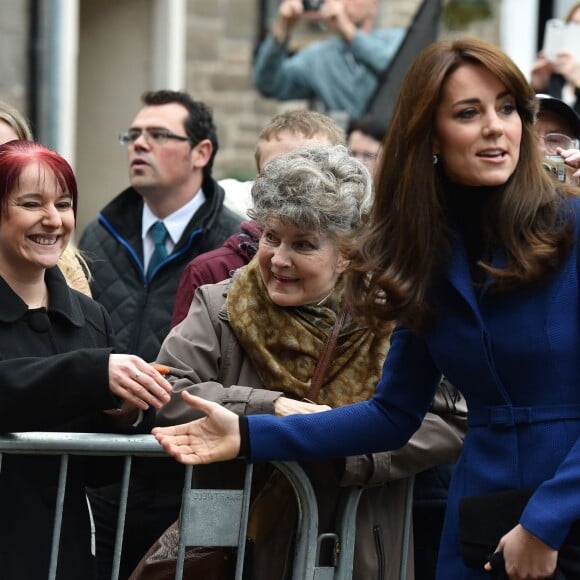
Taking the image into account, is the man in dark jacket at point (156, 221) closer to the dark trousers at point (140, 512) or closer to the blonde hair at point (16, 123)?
the blonde hair at point (16, 123)

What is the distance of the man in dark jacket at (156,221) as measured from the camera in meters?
5.90

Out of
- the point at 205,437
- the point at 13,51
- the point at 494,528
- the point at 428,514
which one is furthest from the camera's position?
the point at 13,51

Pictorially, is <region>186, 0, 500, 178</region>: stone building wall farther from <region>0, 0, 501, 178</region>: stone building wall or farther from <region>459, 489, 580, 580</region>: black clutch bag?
<region>459, 489, 580, 580</region>: black clutch bag

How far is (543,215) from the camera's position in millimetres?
3609

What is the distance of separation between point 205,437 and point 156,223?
2476 mm

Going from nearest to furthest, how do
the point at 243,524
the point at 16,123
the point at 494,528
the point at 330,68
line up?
the point at 494,528
the point at 243,524
the point at 16,123
the point at 330,68

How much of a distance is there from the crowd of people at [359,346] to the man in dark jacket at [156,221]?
0.34 meters

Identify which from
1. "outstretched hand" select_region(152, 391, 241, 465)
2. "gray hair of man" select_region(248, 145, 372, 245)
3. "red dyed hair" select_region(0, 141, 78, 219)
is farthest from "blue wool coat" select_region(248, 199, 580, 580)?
"red dyed hair" select_region(0, 141, 78, 219)

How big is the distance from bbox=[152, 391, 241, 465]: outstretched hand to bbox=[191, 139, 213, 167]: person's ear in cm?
284

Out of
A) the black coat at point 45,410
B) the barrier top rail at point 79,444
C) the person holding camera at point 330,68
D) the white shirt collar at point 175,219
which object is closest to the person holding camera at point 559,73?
the white shirt collar at point 175,219

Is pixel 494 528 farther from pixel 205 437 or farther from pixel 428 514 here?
pixel 428 514

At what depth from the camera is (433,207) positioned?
145 inches

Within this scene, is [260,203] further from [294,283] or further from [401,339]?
[401,339]

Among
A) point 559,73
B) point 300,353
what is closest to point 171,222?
point 300,353
